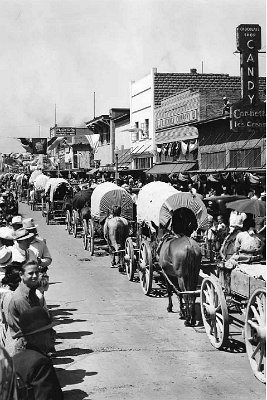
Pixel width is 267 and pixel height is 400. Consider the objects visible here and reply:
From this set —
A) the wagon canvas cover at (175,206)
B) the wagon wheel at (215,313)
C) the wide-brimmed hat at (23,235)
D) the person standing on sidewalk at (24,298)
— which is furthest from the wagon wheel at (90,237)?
the person standing on sidewalk at (24,298)

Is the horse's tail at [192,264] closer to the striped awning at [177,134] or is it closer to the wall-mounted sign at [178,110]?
the striped awning at [177,134]

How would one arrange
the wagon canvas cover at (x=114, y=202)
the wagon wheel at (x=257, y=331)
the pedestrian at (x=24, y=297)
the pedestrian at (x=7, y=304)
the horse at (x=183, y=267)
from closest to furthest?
Answer: the pedestrian at (x=24, y=297)
the pedestrian at (x=7, y=304)
the wagon wheel at (x=257, y=331)
the horse at (x=183, y=267)
the wagon canvas cover at (x=114, y=202)

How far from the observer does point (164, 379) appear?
7699 millimetres

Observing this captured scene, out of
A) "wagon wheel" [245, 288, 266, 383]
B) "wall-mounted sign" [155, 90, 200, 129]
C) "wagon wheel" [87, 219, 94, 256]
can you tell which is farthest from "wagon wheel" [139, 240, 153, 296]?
"wall-mounted sign" [155, 90, 200, 129]

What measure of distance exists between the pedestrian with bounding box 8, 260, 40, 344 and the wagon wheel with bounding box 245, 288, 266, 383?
2.56m

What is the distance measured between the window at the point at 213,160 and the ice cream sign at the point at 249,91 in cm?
398

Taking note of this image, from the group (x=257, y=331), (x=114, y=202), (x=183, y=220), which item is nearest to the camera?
(x=257, y=331)

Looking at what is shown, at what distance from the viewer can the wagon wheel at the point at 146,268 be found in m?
12.6

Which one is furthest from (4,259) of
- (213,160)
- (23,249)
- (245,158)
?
(213,160)

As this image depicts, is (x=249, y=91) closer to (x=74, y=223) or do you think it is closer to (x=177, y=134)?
(x=74, y=223)

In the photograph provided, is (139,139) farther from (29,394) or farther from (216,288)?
(29,394)

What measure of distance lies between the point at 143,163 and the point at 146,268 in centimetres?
3093

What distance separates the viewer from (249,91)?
24547 mm

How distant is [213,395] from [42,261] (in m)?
3.45
